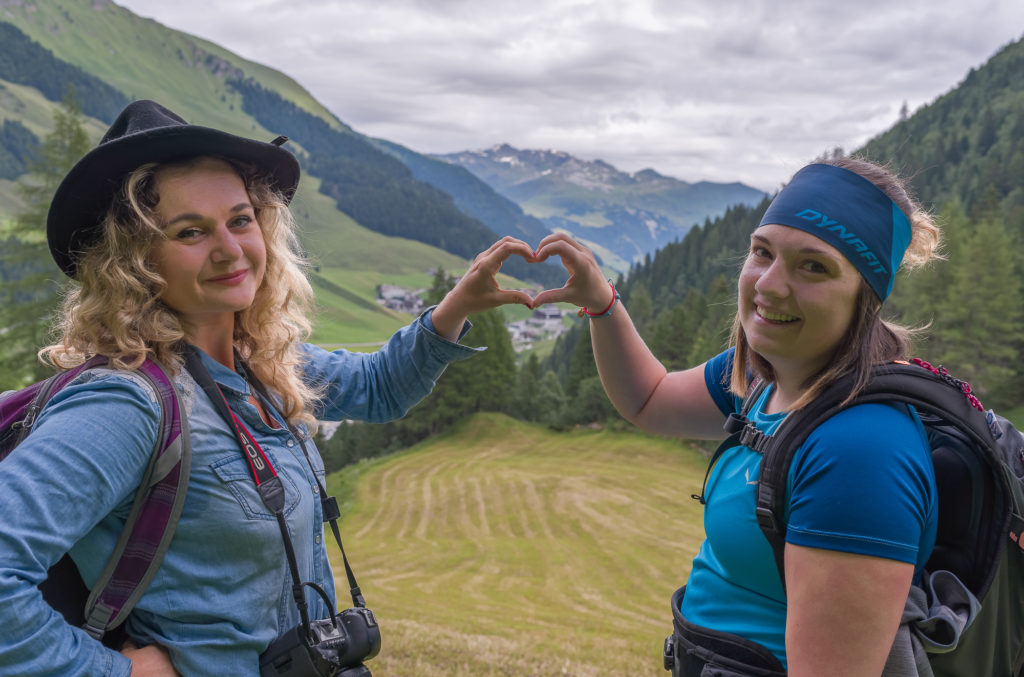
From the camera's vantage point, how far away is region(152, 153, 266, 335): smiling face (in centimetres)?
250

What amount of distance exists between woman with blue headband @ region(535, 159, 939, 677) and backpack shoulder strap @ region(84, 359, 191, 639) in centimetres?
183

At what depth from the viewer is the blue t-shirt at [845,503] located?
181 cm

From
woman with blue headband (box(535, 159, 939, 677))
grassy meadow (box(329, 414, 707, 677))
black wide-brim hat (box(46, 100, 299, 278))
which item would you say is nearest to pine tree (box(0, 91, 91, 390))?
grassy meadow (box(329, 414, 707, 677))

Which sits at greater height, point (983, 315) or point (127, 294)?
point (983, 315)

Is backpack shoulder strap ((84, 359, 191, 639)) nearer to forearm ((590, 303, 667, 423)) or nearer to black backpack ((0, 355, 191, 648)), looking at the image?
black backpack ((0, 355, 191, 648))

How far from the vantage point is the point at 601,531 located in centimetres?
3119

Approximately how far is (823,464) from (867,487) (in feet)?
0.40

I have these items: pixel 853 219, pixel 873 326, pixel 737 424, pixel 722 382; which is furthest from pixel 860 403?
pixel 722 382

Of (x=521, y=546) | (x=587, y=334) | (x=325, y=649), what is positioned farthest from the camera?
(x=587, y=334)

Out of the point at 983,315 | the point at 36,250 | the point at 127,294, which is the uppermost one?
the point at 983,315

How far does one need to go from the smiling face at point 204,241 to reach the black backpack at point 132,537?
17.7 inches

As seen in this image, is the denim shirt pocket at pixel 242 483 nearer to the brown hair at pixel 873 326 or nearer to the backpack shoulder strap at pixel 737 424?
the backpack shoulder strap at pixel 737 424

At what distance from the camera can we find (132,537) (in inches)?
84.3

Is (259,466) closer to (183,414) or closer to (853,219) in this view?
(183,414)
